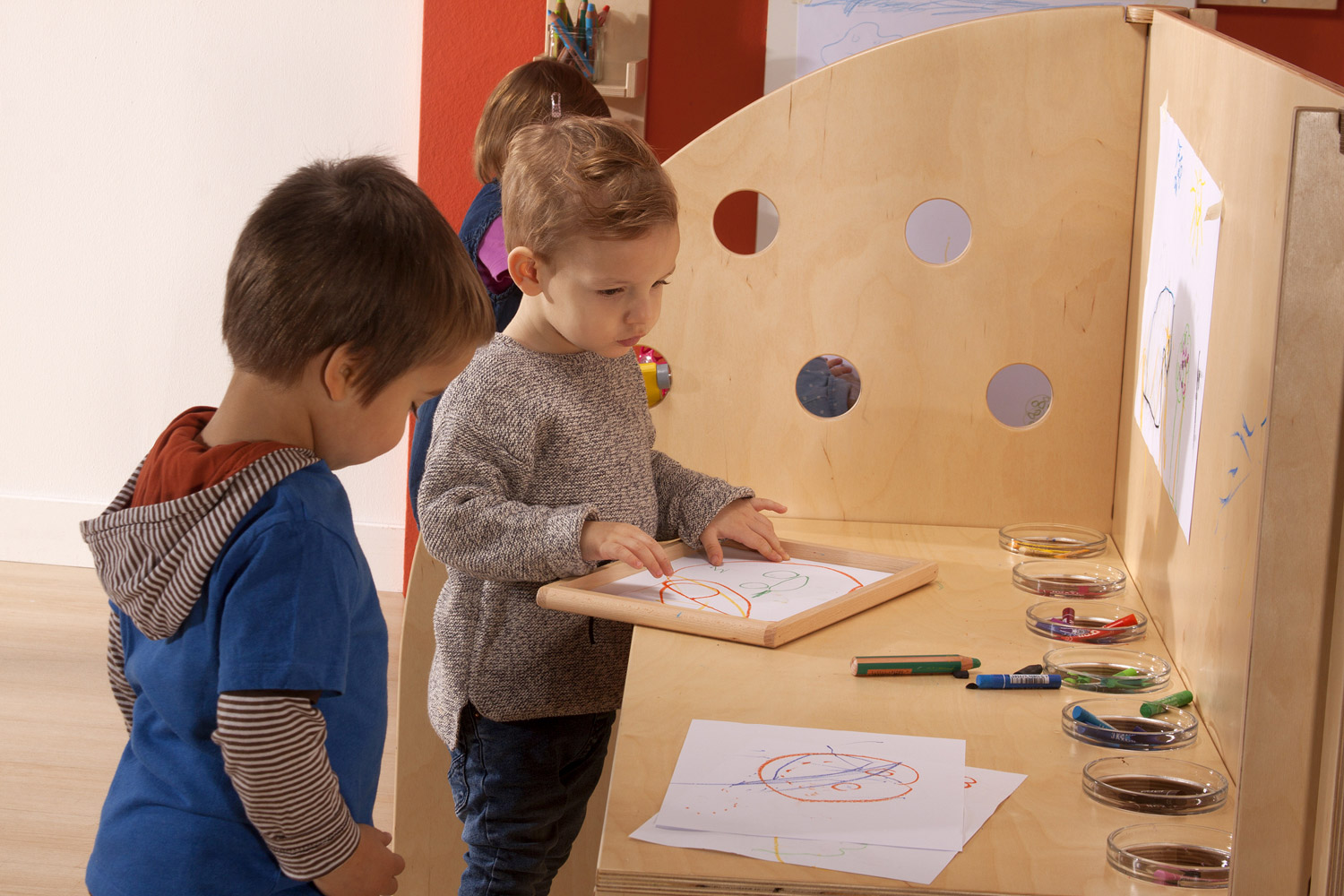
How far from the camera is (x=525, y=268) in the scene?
3.30ft

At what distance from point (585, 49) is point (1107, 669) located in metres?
1.79

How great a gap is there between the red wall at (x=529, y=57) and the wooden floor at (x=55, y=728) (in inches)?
39.9

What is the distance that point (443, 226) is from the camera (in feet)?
2.47

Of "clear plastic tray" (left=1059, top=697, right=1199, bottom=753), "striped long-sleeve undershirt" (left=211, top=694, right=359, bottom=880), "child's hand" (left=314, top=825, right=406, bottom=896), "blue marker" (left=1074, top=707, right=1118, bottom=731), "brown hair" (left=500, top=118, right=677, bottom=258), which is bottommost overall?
"child's hand" (left=314, top=825, right=406, bottom=896)

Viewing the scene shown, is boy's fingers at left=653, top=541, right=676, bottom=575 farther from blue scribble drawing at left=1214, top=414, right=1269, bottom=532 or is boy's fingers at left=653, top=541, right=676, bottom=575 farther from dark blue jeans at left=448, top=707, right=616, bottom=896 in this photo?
blue scribble drawing at left=1214, top=414, right=1269, bottom=532

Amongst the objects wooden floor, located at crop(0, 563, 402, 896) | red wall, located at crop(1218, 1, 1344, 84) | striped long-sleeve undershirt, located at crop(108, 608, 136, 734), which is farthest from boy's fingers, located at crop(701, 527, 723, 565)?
red wall, located at crop(1218, 1, 1344, 84)

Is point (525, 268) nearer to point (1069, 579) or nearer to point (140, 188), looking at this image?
point (1069, 579)

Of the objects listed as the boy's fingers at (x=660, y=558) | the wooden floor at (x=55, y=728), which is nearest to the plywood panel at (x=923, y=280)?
the boy's fingers at (x=660, y=558)

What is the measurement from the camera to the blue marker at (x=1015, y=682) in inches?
31.5

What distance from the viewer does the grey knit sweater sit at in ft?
3.07

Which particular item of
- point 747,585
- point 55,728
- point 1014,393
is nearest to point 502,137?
point 747,585

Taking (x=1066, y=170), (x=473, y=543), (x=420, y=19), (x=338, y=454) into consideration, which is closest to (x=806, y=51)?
(x=420, y=19)

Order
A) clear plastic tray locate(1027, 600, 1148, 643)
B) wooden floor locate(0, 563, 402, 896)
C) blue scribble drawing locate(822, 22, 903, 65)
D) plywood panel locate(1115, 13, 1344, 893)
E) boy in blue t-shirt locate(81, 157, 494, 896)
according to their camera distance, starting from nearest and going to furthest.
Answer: plywood panel locate(1115, 13, 1344, 893), boy in blue t-shirt locate(81, 157, 494, 896), clear plastic tray locate(1027, 600, 1148, 643), wooden floor locate(0, 563, 402, 896), blue scribble drawing locate(822, 22, 903, 65)

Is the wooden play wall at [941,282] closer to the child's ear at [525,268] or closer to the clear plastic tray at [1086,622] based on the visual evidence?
the clear plastic tray at [1086,622]
